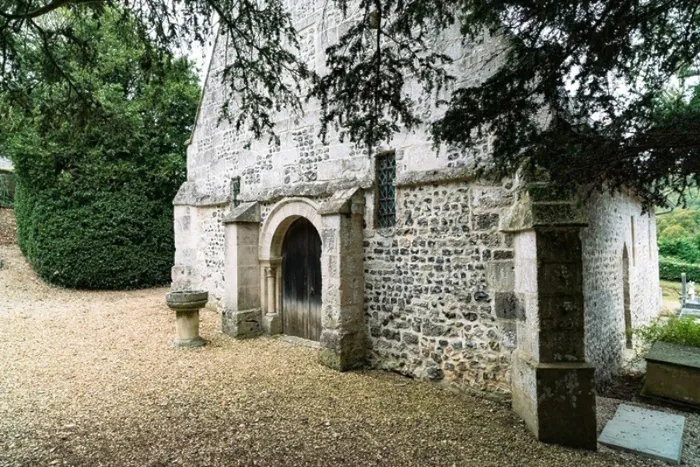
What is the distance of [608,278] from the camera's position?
672 cm

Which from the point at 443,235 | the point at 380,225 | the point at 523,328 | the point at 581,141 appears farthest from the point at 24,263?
the point at 581,141

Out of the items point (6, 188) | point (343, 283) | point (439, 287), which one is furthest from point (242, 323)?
point (6, 188)

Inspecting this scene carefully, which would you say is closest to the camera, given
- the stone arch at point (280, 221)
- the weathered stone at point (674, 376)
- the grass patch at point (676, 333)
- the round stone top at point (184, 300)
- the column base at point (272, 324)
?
the weathered stone at point (674, 376)

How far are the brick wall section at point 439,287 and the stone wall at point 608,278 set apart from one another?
4.67 feet

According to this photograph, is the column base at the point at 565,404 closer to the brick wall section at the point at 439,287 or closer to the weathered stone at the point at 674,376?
the brick wall section at the point at 439,287

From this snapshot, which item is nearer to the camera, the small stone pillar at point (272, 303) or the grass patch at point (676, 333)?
the grass patch at point (676, 333)

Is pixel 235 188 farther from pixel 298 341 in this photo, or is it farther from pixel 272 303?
pixel 298 341

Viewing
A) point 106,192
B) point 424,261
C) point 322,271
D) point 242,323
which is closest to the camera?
point 424,261

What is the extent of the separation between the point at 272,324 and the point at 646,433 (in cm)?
634

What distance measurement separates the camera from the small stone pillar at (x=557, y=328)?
13.3ft

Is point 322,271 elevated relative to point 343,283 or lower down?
elevated

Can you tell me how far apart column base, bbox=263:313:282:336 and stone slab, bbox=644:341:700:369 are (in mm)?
6443

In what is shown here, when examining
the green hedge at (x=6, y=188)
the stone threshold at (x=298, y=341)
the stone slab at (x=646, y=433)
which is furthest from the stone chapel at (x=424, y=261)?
the green hedge at (x=6, y=188)

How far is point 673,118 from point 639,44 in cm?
62
